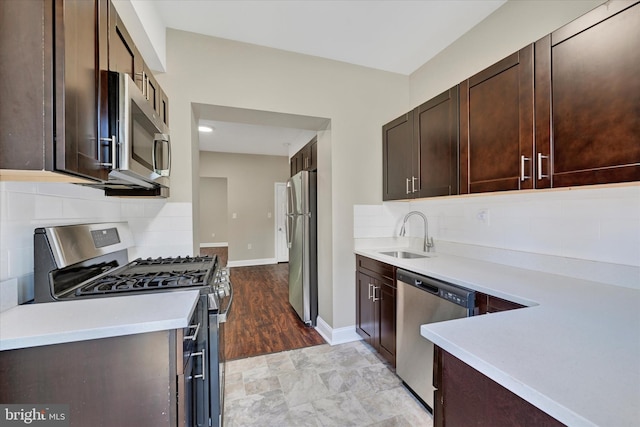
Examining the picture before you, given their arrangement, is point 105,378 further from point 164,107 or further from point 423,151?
point 423,151

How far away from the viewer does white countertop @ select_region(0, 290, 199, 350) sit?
0.85 metres

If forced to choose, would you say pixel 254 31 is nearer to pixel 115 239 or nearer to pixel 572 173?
pixel 115 239

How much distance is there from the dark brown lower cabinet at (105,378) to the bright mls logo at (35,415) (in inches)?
0.6

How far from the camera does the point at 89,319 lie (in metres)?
0.96

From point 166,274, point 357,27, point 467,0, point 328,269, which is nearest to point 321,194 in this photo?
point 328,269

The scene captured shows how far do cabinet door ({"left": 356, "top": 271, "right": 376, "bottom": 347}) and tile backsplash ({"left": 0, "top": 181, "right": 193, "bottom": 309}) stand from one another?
1.48 metres

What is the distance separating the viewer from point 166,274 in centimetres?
148

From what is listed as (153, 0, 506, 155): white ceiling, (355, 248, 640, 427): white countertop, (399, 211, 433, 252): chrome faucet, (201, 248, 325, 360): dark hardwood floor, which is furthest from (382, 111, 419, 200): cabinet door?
(201, 248, 325, 360): dark hardwood floor

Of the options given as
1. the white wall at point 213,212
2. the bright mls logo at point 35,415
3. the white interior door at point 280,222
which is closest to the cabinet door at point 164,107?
the bright mls logo at point 35,415

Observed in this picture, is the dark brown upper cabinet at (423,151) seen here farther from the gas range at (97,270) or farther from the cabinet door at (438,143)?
the gas range at (97,270)

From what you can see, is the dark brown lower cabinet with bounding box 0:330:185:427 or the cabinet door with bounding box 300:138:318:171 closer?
the dark brown lower cabinet with bounding box 0:330:185:427

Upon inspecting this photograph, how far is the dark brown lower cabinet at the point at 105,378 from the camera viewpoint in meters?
0.88

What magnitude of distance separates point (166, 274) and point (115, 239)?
49cm

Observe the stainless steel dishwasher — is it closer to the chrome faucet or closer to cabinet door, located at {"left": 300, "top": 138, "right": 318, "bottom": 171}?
the chrome faucet
